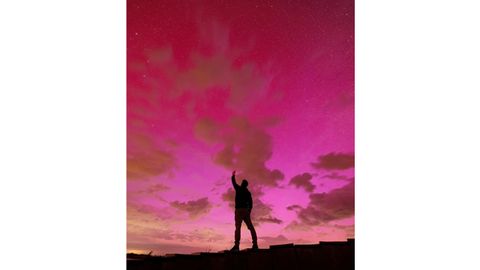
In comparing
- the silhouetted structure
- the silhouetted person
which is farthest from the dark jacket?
the silhouetted structure

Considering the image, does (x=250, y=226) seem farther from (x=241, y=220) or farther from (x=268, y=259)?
(x=268, y=259)

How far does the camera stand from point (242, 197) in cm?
425

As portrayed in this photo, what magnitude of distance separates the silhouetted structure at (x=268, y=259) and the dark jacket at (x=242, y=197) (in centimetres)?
37

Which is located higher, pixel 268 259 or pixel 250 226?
pixel 250 226

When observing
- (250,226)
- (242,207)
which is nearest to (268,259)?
(250,226)

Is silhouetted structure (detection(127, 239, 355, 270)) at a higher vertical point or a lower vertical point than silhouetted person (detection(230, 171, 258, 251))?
lower

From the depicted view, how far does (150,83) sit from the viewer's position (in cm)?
427

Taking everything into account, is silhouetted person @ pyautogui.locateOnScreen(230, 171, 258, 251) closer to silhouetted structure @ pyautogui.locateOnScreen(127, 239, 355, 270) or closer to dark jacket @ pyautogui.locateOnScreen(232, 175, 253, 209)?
A: dark jacket @ pyautogui.locateOnScreen(232, 175, 253, 209)

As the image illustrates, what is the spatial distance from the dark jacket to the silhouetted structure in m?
0.37

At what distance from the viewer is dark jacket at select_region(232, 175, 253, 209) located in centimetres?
424

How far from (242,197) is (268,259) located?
20.1 inches

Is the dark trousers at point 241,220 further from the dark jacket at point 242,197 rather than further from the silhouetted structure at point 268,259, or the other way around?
the silhouetted structure at point 268,259
